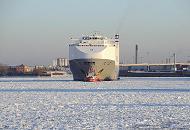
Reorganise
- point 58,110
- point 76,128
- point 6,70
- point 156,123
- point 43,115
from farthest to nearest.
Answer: point 6,70
point 58,110
point 43,115
point 156,123
point 76,128

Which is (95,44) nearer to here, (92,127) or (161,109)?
(161,109)

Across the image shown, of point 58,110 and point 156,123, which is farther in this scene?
point 58,110

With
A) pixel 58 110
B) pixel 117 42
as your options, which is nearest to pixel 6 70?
pixel 117 42

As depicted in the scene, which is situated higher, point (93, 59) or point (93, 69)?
point (93, 59)

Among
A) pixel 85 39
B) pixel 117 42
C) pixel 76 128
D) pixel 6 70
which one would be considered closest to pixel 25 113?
pixel 76 128

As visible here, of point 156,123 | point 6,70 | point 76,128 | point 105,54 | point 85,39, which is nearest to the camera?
point 76,128

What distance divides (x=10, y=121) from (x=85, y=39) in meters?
41.3

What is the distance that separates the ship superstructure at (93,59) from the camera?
46.7 metres

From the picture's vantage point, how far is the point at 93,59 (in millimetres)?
46438

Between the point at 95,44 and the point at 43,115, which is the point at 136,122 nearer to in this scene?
the point at 43,115

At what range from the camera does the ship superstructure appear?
1837 inches

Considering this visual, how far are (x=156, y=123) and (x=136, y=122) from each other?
43 cm

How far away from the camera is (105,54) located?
47250 mm

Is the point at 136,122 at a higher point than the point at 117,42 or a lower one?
lower
